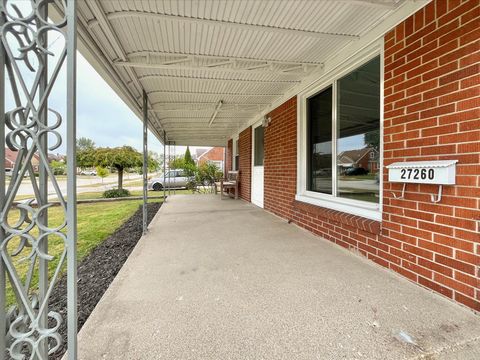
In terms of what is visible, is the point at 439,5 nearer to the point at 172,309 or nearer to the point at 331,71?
the point at 331,71

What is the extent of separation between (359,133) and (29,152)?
3.18 metres

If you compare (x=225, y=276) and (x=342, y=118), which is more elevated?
(x=342, y=118)

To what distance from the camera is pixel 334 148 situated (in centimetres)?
360

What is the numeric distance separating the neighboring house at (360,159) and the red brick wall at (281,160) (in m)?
1.21

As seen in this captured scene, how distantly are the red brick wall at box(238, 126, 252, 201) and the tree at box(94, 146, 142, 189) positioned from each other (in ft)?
20.4

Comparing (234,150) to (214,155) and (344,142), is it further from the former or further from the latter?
(214,155)

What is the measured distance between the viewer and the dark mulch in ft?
6.87

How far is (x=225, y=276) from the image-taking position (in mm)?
2416

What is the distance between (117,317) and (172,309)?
14.3 inches

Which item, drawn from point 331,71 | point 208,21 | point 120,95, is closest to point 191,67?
point 208,21

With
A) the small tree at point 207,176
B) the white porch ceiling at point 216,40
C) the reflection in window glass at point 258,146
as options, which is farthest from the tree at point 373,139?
the small tree at point 207,176

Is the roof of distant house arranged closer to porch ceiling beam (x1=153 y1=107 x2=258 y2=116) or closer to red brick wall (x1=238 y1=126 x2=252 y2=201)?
porch ceiling beam (x1=153 y1=107 x2=258 y2=116)

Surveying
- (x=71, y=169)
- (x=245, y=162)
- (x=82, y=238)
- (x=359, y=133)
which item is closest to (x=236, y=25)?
(x=359, y=133)

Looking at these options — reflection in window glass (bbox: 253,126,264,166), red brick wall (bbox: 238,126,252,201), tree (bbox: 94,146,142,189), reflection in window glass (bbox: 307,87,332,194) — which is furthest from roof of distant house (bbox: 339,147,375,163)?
tree (bbox: 94,146,142,189)
